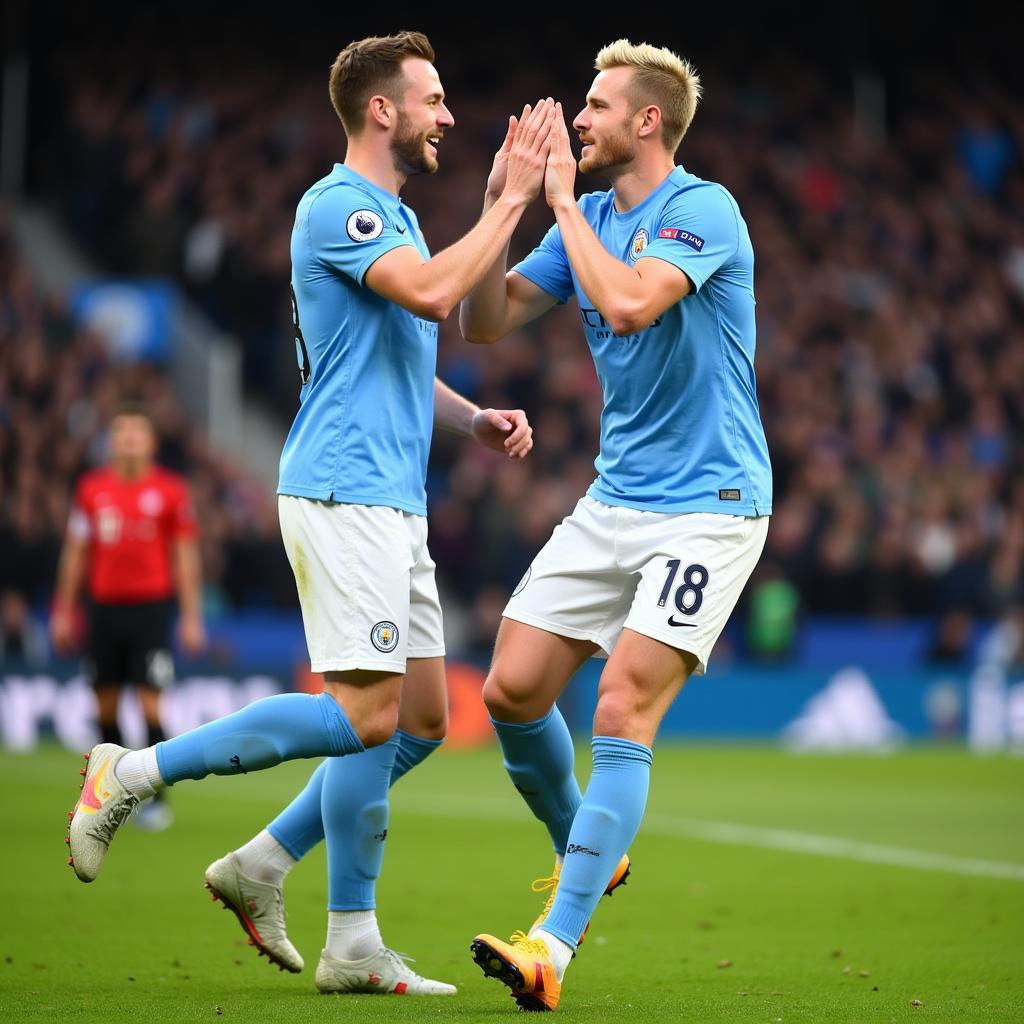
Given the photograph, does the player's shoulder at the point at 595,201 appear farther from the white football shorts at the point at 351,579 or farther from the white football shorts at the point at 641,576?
the white football shorts at the point at 351,579

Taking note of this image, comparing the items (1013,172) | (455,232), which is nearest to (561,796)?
(455,232)

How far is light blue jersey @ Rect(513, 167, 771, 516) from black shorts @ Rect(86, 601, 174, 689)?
581 centimetres

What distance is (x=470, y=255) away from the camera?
5.25 metres

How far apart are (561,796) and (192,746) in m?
1.22

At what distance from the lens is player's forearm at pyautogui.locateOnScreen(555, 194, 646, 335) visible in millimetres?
5156

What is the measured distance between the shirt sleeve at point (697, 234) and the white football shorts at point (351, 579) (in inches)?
41.9

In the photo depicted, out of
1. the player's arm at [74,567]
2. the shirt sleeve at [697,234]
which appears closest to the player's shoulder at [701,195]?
the shirt sleeve at [697,234]

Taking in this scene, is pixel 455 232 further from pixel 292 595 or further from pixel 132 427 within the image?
pixel 132 427

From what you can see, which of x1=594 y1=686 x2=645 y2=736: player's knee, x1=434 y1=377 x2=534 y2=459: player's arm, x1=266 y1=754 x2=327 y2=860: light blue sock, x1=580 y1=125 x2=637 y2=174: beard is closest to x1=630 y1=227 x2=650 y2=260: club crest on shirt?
x1=580 y1=125 x2=637 y2=174: beard

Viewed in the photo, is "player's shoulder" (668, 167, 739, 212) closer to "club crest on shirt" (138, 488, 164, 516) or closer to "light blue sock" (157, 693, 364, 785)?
"light blue sock" (157, 693, 364, 785)

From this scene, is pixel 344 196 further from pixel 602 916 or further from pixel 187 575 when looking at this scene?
pixel 187 575

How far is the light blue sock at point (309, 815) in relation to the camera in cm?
568

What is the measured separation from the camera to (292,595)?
58.0 feet

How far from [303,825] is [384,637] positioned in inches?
31.8
